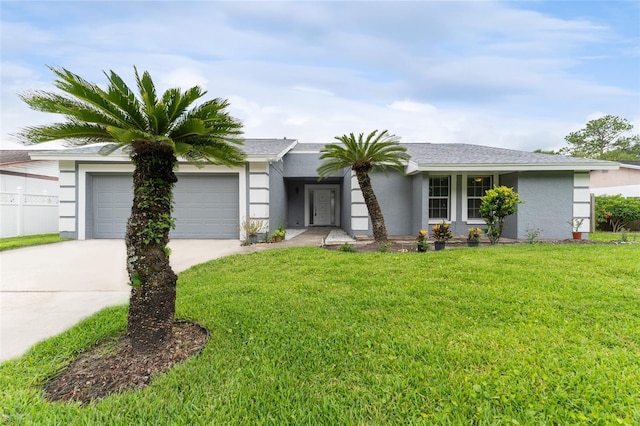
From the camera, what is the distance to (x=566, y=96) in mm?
12227

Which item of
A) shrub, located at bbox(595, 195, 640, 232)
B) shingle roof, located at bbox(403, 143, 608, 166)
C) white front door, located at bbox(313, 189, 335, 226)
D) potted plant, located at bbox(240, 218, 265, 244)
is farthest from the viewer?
white front door, located at bbox(313, 189, 335, 226)

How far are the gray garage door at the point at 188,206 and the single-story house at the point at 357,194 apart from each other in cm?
3

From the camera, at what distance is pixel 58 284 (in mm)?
5086

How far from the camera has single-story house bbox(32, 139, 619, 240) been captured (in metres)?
9.31

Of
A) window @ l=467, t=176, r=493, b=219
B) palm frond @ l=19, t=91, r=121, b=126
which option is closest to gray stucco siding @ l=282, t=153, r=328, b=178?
window @ l=467, t=176, r=493, b=219

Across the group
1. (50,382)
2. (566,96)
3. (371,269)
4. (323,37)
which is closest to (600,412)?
(371,269)

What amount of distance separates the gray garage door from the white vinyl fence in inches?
117

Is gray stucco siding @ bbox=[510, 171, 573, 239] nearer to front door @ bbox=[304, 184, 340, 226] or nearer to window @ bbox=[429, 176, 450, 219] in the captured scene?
window @ bbox=[429, 176, 450, 219]

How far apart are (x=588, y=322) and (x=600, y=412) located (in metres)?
1.77

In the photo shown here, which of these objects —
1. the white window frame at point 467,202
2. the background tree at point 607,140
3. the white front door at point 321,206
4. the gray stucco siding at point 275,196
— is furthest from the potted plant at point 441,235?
the background tree at point 607,140

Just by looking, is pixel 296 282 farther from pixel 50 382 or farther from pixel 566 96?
pixel 566 96

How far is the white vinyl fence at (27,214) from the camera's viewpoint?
10156 millimetres

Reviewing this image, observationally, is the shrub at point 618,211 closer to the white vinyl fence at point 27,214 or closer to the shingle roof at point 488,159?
the shingle roof at point 488,159

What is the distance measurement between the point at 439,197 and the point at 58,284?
10.9m
